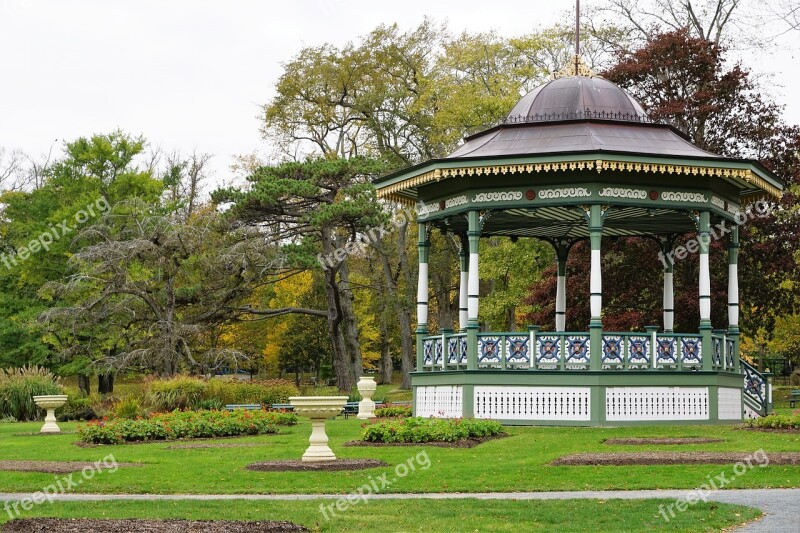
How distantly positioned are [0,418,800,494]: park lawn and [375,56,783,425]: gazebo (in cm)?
142

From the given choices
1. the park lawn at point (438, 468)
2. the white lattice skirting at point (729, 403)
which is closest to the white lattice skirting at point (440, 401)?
the park lawn at point (438, 468)

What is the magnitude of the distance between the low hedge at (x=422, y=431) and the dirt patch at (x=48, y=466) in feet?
14.4

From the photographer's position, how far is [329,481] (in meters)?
15.3

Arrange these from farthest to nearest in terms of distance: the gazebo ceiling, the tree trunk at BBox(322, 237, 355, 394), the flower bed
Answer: the tree trunk at BBox(322, 237, 355, 394), the gazebo ceiling, the flower bed

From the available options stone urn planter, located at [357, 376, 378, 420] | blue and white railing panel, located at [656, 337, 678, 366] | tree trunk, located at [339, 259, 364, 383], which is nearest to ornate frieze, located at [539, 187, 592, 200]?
blue and white railing panel, located at [656, 337, 678, 366]

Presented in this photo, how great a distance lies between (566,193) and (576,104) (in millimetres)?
2930

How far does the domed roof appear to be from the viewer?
26078mm

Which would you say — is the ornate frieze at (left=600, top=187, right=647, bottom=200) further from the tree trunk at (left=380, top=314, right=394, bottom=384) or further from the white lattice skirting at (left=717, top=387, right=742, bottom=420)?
the tree trunk at (left=380, top=314, right=394, bottom=384)

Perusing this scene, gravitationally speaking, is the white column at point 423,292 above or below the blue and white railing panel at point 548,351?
above

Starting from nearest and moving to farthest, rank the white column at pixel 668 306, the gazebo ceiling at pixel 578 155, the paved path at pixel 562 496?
the paved path at pixel 562 496 → the gazebo ceiling at pixel 578 155 → the white column at pixel 668 306

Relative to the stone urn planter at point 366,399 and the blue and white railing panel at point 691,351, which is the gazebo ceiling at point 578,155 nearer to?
the blue and white railing panel at point 691,351

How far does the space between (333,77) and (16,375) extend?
2575 centimetres

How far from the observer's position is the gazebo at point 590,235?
23844 millimetres

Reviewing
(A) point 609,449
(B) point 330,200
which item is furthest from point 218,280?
(A) point 609,449
